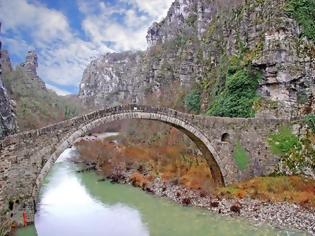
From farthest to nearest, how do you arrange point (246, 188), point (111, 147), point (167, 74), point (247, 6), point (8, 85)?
point (8, 85)
point (167, 74)
point (111, 147)
point (247, 6)
point (246, 188)

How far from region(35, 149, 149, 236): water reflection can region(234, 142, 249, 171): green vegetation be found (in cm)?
555

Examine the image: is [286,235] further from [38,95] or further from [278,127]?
[38,95]

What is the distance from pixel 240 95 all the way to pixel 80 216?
550 inches

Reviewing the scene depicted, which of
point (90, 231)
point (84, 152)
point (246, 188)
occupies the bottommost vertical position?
point (90, 231)

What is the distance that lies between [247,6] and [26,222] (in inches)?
958

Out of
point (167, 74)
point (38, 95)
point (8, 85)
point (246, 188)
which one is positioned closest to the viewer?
point (246, 188)

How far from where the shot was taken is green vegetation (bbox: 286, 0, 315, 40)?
26.8m

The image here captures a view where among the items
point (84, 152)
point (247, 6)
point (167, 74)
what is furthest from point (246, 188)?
point (167, 74)

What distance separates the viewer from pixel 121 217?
56.7ft

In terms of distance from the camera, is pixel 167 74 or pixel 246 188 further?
pixel 167 74

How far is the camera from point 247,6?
31609 millimetres

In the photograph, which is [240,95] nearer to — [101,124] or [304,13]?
[304,13]

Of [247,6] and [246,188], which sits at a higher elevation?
[247,6]

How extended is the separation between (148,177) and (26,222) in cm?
1145
